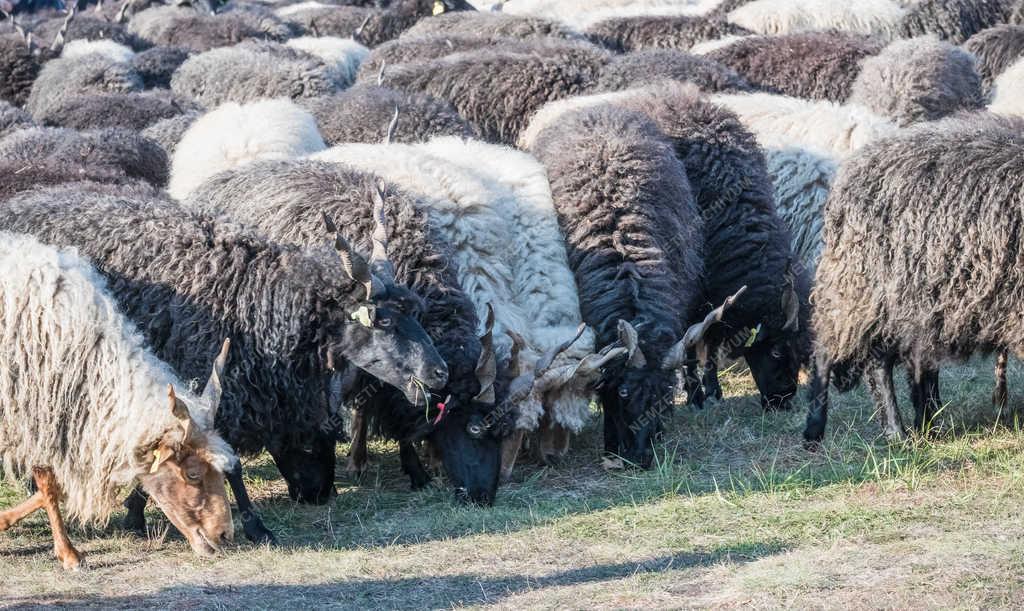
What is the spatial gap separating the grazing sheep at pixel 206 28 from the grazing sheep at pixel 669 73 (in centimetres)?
541

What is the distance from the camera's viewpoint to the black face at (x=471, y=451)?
655 centimetres

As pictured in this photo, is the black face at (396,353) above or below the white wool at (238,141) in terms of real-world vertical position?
below

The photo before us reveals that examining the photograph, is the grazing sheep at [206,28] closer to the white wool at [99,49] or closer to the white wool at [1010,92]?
the white wool at [99,49]

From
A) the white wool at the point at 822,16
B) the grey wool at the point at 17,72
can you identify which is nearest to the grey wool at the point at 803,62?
the white wool at the point at 822,16

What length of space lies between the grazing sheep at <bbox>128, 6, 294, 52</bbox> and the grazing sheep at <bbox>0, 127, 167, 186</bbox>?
6.19m

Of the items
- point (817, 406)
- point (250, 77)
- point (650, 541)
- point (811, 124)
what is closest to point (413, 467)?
point (650, 541)

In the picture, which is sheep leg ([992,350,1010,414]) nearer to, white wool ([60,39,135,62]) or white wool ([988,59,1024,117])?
white wool ([988,59,1024,117])

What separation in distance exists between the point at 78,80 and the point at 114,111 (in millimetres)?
1814

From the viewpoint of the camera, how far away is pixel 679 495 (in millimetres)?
6410

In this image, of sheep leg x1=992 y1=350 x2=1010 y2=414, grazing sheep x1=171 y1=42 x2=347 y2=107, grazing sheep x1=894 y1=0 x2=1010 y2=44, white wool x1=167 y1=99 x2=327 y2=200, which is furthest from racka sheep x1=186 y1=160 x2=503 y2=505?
grazing sheep x1=894 y1=0 x2=1010 y2=44

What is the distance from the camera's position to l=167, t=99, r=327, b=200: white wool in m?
8.52

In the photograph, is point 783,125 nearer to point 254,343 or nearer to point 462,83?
point 462,83

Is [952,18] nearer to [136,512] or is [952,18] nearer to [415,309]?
[415,309]

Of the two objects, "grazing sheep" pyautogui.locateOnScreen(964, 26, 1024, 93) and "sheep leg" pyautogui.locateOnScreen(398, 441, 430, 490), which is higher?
"grazing sheep" pyautogui.locateOnScreen(964, 26, 1024, 93)
